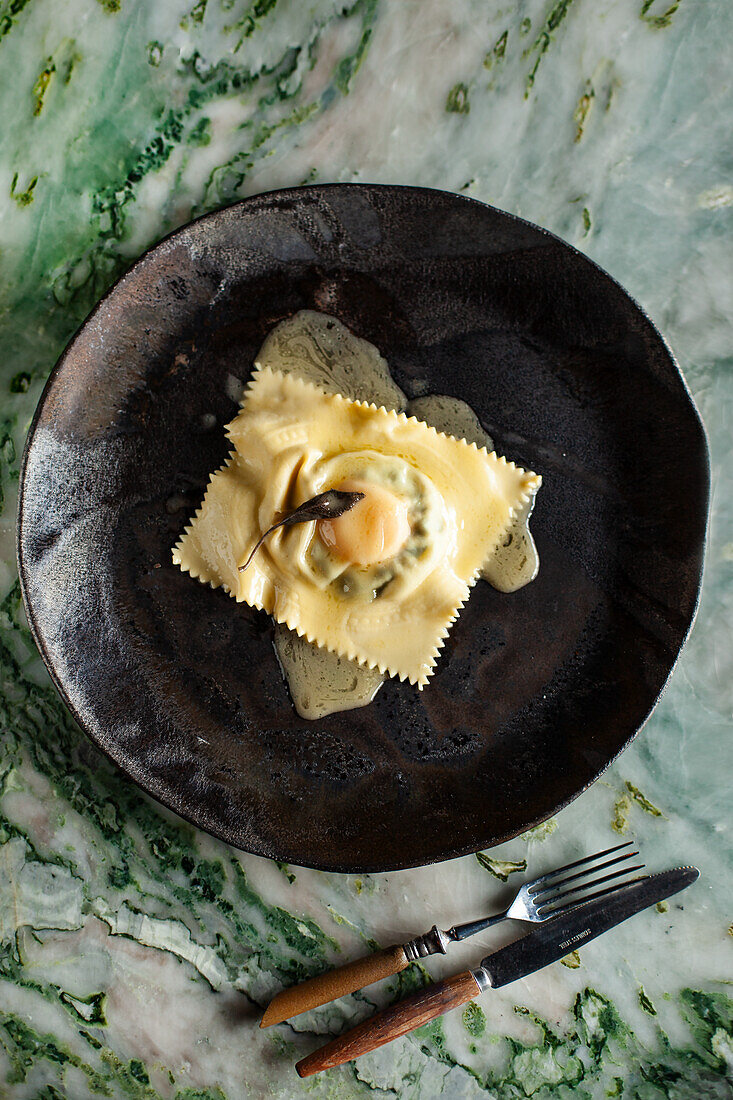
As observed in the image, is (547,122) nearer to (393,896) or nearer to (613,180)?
(613,180)

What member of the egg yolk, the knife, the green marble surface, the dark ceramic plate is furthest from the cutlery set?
the egg yolk

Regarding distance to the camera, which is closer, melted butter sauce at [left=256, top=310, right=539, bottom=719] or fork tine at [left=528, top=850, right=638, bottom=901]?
melted butter sauce at [left=256, top=310, right=539, bottom=719]

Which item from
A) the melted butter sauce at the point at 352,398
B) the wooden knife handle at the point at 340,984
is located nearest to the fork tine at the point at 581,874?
the wooden knife handle at the point at 340,984

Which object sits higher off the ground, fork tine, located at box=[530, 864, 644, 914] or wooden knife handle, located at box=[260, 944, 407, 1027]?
fork tine, located at box=[530, 864, 644, 914]

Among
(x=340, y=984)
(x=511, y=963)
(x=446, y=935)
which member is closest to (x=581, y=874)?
(x=511, y=963)

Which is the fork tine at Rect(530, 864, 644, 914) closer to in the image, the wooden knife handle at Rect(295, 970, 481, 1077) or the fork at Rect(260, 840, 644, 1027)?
the fork at Rect(260, 840, 644, 1027)

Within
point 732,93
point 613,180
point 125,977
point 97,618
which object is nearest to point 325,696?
point 97,618
